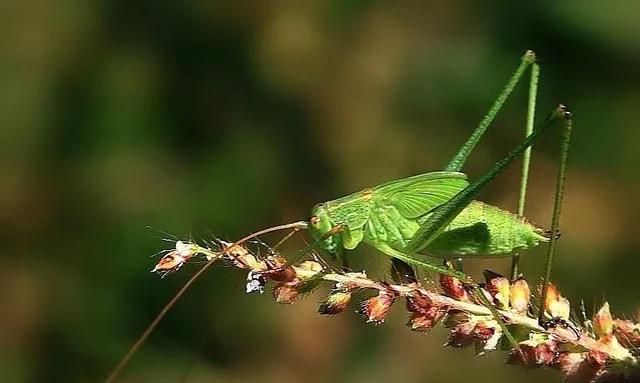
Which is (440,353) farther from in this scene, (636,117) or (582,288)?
(636,117)

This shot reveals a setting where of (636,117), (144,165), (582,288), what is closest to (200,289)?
(144,165)

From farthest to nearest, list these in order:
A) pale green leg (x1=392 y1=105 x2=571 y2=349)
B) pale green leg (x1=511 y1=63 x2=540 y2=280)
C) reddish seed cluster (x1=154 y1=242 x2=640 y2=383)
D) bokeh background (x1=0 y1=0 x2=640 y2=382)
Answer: bokeh background (x1=0 y1=0 x2=640 y2=382) → pale green leg (x1=511 y1=63 x2=540 y2=280) → pale green leg (x1=392 y1=105 x2=571 y2=349) → reddish seed cluster (x1=154 y1=242 x2=640 y2=383)

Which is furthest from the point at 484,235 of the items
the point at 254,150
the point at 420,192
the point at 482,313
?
the point at 254,150

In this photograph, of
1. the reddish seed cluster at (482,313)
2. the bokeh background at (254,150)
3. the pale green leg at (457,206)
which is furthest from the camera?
the bokeh background at (254,150)

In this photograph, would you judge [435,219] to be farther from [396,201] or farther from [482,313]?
[482,313]

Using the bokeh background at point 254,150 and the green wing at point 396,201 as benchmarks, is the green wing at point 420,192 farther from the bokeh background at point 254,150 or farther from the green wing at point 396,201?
the bokeh background at point 254,150

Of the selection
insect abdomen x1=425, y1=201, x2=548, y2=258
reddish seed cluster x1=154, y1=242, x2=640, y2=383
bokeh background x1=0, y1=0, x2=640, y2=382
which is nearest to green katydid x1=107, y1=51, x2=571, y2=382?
insect abdomen x1=425, y1=201, x2=548, y2=258

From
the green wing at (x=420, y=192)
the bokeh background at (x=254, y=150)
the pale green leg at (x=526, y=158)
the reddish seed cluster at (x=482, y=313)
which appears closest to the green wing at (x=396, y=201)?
the green wing at (x=420, y=192)

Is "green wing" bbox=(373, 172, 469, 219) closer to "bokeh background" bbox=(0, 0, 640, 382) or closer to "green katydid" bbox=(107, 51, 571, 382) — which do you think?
"green katydid" bbox=(107, 51, 571, 382)
